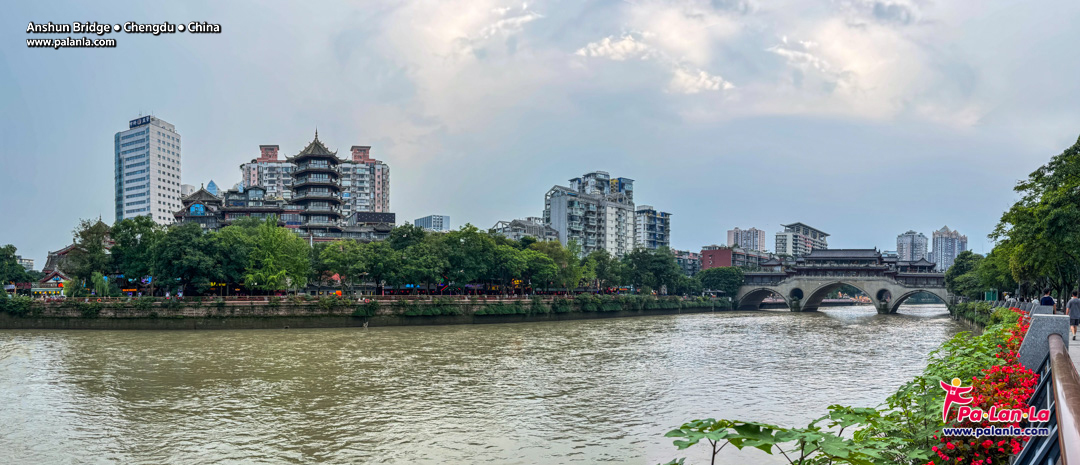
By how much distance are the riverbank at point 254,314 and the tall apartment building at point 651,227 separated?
228 ft

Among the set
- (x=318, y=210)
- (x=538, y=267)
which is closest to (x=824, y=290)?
(x=538, y=267)

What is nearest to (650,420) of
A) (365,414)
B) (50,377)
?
(365,414)

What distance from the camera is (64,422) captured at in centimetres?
1444

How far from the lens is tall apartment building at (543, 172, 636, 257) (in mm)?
102000

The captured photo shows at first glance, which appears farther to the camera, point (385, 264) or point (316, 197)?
point (316, 197)

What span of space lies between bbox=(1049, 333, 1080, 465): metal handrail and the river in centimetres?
602

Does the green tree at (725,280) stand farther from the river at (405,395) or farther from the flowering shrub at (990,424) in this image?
the flowering shrub at (990,424)

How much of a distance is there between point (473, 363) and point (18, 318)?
99.9ft

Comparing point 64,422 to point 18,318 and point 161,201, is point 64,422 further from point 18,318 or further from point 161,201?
point 161,201

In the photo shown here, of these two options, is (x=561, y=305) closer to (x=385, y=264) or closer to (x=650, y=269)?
(x=385, y=264)

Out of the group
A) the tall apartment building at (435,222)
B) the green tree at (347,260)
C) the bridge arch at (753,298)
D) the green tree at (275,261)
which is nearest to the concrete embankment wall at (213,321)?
the green tree at (275,261)

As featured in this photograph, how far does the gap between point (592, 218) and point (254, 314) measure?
229ft

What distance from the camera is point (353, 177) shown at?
367 ft

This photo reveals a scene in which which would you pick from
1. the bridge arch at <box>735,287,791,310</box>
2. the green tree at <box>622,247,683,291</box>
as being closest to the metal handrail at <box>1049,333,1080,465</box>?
the green tree at <box>622,247,683,291</box>
